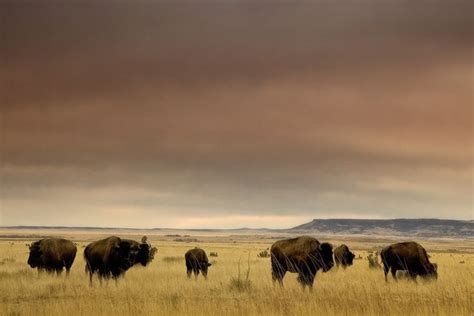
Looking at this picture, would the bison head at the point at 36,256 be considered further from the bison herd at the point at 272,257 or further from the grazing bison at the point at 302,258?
the grazing bison at the point at 302,258

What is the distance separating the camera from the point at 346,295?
16016 millimetres

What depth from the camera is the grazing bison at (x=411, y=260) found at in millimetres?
26250

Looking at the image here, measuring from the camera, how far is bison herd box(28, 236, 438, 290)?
22922 mm

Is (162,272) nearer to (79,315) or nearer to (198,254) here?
(198,254)

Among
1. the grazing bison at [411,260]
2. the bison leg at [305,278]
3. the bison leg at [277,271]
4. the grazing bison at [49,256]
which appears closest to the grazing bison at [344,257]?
the grazing bison at [411,260]

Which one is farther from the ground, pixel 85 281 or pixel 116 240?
pixel 116 240

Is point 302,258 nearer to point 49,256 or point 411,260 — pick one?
point 411,260

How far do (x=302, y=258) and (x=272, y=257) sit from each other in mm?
1863

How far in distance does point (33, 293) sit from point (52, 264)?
867cm

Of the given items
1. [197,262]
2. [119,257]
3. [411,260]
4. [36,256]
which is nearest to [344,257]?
[411,260]

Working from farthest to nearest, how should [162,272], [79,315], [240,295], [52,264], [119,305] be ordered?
[162,272], [52,264], [240,295], [119,305], [79,315]

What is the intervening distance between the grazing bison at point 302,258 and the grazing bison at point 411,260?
5326 mm

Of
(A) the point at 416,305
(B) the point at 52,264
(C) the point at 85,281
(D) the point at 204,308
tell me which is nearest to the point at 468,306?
(A) the point at 416,305

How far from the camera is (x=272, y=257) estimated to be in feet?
81.1
